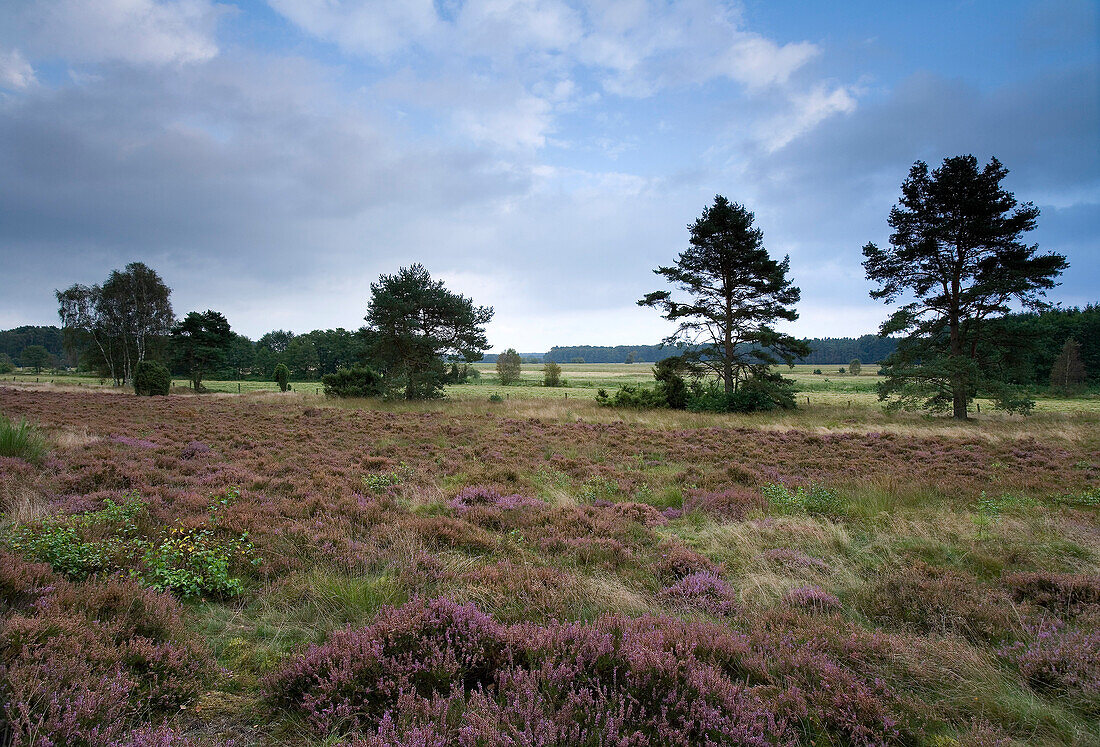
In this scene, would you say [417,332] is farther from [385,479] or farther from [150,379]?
[385,479]

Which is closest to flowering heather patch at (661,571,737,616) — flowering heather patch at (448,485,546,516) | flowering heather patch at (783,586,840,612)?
flowering heather patch at (783,586,840,612)

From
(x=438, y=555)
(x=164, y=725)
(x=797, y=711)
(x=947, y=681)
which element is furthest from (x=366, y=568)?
(x=947, y=681)

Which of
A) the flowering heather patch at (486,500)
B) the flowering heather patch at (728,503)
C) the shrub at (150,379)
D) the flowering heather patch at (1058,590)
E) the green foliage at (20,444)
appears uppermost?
the shrub at (150,379)

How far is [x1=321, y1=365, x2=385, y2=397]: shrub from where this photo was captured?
34594 millimetres

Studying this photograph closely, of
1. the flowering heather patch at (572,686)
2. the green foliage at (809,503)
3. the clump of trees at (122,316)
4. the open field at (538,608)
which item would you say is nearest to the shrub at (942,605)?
the open field at (538,608)

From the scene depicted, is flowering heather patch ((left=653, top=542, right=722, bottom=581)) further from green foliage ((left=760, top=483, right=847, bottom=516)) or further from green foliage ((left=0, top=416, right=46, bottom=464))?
green foliage ((left=0, top=416, right=46, bottom=464))

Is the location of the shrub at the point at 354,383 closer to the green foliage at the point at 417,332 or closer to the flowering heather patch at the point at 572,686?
the green foliage at the point at 417,332

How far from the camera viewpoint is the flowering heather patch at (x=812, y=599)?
13.2 feet

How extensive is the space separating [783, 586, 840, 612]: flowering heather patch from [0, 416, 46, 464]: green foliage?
12775 mm

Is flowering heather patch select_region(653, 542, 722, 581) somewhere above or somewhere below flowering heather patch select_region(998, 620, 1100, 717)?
below

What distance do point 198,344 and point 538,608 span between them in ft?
180

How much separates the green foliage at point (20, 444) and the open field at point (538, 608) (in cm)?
32

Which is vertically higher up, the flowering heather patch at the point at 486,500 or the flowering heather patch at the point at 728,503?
the flowering heather patch at the point at 486,500

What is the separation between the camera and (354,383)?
35250mm
